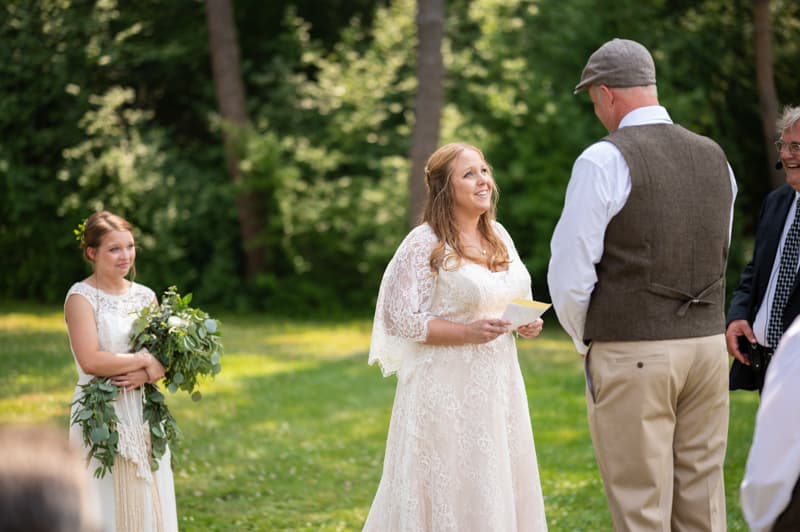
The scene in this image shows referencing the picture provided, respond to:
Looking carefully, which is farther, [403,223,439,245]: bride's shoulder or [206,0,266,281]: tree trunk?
[206,0,266,281]: tree trunk

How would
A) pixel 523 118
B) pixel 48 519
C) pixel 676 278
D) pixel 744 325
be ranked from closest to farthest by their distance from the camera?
pixel 48 519, pixel 676 278, pixel 744 325, pixel 523 118

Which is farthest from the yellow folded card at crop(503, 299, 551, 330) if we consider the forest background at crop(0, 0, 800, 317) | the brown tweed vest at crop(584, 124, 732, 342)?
the forest background at crop(0, 0, 800, 317)

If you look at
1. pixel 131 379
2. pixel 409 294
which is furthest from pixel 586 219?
pixel 131 379

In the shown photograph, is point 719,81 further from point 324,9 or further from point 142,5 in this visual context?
point 142,5

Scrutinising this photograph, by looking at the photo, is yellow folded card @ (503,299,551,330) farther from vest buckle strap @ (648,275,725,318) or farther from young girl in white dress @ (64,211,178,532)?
young girl in white dress @ (64,211,178,532)

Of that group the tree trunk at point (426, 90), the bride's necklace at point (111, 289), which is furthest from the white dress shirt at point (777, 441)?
the tree trunk at point (426, 90)

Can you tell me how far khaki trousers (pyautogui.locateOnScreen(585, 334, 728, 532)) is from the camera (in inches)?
158

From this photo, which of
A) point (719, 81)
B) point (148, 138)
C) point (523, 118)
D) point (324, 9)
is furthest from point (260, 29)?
point (719, 81)

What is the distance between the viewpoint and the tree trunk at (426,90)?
15.1 meters

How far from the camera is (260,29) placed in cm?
2112

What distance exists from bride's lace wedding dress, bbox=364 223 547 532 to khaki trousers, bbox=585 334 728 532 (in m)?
0.60

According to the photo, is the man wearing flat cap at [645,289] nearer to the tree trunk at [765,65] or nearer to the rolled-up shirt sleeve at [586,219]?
the rolled-up shirt sleeve at [586,219]

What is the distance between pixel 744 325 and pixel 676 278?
4.45 ft

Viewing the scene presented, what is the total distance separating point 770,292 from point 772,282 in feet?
0.17
